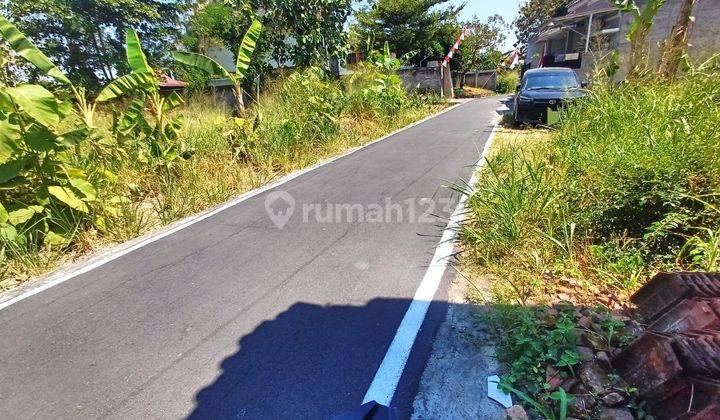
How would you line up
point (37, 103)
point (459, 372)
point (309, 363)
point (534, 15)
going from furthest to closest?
point (534, 15), point (37, 103), point (309, 363), point (459, 372)

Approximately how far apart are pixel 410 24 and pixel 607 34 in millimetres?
15135

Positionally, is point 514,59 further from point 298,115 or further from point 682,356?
point 682,356

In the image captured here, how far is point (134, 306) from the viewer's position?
319cm

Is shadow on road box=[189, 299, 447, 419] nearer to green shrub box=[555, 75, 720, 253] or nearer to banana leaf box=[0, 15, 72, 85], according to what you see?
green shrub box=[555, 75, 720, 253]

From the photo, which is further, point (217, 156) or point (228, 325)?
point (217, 156)

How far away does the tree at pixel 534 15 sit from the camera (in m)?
37.1

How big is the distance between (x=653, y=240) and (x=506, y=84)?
37.2m

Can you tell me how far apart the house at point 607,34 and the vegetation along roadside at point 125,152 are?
6942mm

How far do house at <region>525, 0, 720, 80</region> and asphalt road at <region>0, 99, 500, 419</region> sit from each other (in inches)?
240

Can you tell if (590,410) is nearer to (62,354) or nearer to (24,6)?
(62,354)

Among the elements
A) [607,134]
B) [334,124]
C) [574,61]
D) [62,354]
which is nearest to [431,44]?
[574,61]

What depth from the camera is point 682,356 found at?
66.6 inches

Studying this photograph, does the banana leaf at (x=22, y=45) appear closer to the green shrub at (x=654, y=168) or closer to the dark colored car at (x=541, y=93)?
the green shrub at (x=654, y=168)

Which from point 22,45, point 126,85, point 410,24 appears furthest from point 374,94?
point 410,24
